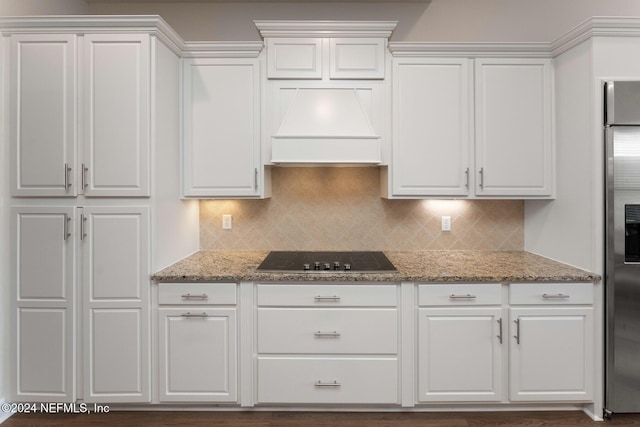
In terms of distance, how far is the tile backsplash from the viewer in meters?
3.06

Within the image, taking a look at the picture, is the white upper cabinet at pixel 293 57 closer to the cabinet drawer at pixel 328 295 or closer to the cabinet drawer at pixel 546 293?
the cabinet drawer at pixel 328 295

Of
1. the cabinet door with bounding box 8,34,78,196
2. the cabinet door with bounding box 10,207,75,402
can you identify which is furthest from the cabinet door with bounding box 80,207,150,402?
the cabinet door with bounding box 8,34,78,196

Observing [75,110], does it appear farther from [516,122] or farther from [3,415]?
[516,122]

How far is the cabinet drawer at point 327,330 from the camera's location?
7.70 feet

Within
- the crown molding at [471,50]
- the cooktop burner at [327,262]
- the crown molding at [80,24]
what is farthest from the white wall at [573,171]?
the crown molding at [80,24]

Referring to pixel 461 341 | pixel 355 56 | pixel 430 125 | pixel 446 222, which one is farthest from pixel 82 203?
pixel 446 222

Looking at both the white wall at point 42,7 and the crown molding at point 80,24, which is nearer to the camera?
the crown molding at point 80,24

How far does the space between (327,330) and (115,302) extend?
128 centimetres

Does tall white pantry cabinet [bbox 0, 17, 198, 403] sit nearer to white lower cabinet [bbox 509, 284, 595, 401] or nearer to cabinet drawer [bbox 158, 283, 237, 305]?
cabinet drawer [bbox 158, 283, 237, 305]

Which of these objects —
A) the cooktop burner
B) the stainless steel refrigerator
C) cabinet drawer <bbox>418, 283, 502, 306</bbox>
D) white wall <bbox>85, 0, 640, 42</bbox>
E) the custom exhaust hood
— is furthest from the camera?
white wall <bbox>85, 0, 640, 42</bbox>

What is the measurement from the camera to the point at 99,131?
2291 millimetres

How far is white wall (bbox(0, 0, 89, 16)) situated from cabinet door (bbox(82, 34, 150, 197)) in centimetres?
59

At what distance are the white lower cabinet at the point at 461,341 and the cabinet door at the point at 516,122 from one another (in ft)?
2.86

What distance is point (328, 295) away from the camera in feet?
7.73
